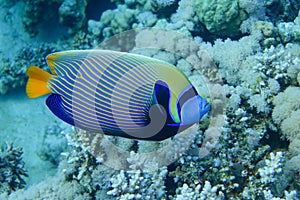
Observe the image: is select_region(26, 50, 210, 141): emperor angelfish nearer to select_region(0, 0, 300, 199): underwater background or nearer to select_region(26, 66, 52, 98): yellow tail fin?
select_region(26, 66, 52, 98): yellow tail fin

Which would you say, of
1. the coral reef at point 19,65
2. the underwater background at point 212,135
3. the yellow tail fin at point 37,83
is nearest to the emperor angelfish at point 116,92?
the yellow tail fin at point 37,83

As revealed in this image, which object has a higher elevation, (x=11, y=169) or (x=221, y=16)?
(x=221, y=16)

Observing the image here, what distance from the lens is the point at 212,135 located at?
9.56 ft

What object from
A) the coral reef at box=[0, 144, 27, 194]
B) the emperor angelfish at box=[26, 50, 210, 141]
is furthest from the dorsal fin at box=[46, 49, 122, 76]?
the coral reef at box=[0, 144, 27, 194]

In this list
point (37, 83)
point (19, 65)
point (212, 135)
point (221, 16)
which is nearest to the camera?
point (37, 83)

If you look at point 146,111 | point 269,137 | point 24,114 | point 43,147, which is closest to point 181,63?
point 269,137

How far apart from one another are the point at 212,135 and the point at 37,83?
185 cm

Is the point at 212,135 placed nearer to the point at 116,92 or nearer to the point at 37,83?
the point at 116,92

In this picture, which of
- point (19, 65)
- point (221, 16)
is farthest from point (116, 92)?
point (19, 65)

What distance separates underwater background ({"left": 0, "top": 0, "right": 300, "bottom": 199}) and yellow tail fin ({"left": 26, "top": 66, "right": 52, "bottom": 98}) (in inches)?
56.3

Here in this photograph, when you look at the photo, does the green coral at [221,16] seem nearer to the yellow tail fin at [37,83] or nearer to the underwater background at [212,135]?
the underwater background at [212,135]

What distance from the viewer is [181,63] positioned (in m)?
3.55

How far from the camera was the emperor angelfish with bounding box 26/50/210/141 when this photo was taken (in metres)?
1.49

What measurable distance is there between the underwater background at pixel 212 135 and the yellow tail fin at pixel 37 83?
4.69 feet
